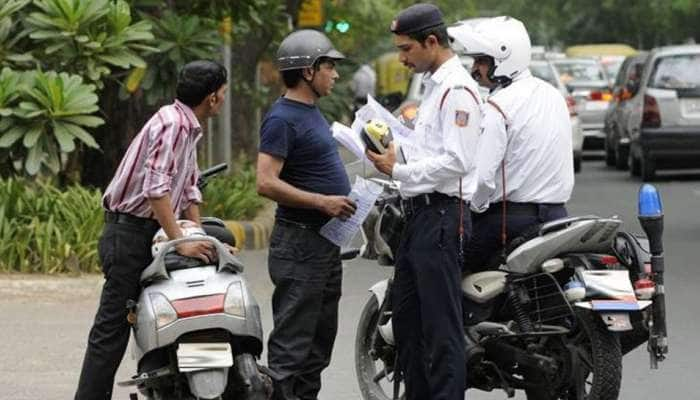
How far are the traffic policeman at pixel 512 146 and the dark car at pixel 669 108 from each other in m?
14.9

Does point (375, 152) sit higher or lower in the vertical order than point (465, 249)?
higher

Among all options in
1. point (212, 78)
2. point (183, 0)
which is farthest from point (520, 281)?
point (183, 0)

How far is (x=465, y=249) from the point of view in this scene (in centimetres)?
827

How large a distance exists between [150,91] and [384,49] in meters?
55.7

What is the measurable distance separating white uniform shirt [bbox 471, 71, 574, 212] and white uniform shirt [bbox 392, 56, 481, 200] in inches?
13.0

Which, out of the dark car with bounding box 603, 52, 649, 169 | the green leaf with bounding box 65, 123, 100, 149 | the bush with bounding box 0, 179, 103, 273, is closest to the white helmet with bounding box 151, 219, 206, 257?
the bush with bounding box 0, 179, 103, 273

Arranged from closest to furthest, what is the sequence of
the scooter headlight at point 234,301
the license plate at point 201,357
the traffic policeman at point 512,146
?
the license plate at point 201,357 → the scooter headlight at point 234,301 → the traffic policeman at point 512,146

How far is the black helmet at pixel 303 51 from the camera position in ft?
25.9

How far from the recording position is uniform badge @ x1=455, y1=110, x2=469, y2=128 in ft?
24.9

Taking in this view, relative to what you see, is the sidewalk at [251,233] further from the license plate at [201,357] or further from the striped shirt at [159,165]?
the license plate at [201,357]

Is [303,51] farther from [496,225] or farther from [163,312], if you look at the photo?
[163,312]

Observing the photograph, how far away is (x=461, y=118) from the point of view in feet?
24.9

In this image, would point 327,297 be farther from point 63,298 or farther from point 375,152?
point 63,298


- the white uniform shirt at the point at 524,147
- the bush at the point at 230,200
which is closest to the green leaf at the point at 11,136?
the bush at the point at 230,200
